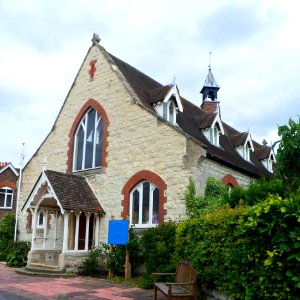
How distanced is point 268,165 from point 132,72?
11815 millimetres

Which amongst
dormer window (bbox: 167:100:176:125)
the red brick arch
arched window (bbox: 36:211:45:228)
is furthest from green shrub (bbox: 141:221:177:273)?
the red brick arch

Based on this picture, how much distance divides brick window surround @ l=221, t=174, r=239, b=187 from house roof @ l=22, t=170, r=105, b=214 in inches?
216

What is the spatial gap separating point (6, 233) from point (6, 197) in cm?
1270

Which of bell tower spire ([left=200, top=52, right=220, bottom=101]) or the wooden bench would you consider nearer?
the wooden bench

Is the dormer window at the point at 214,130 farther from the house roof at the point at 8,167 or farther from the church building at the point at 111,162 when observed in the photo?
the house roof at the point at 8,167

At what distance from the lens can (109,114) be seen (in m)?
18.2

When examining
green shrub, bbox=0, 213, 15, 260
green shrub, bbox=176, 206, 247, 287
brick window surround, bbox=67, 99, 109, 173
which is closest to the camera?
green shrub, bbox=176, 206, 247, 287

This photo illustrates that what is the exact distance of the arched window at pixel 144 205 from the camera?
15.6m

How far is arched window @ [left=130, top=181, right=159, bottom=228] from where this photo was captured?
51.1ft

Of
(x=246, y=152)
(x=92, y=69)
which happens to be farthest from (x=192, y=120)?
(x=92, y=69)

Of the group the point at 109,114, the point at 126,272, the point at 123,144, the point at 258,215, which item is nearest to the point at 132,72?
the point at 109,114

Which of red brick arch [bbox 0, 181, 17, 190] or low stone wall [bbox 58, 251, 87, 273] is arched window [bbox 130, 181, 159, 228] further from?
red brick arch [bbox 0, 181, 17, 190]

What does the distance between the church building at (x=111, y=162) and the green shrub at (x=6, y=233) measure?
0.56 metres

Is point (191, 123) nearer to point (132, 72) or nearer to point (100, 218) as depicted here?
point (132, 72)
